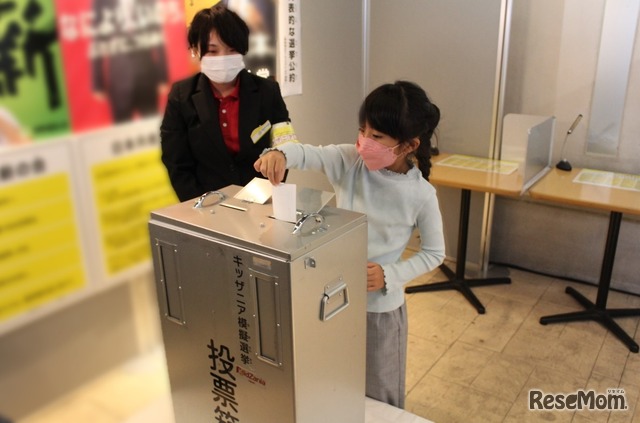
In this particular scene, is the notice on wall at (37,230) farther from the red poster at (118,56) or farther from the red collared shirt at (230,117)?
the red collared shirt at (230,117)

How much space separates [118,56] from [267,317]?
3.48ft

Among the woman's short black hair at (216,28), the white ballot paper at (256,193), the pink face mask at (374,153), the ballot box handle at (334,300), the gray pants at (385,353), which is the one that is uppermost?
the woman's short black hair at (216,28)

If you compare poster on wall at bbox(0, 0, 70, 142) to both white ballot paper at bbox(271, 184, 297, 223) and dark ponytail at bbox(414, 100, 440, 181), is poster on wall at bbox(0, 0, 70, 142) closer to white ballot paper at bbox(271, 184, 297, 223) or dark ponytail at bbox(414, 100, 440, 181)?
white ballot paper at bbox(271, 184, 297, 223)

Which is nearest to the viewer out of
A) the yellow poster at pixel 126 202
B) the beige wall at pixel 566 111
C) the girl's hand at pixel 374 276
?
the girl's hand at pixel 374 276

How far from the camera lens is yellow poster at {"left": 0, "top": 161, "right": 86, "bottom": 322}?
1.35m

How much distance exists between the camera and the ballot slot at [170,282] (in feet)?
3.42

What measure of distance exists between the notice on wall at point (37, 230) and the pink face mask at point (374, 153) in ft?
2.60

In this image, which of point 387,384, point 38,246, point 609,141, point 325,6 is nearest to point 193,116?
point 38,246

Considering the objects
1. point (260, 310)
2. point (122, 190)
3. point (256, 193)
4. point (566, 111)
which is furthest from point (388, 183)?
point (566, 111)

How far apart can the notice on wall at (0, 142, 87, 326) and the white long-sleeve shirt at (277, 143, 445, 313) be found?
646 mm

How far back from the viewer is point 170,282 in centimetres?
106

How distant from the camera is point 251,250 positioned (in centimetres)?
91

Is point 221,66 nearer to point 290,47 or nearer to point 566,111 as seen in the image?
point 290,47

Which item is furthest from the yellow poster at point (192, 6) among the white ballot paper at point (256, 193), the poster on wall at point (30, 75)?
the white ballot paper at point (256, 193)
